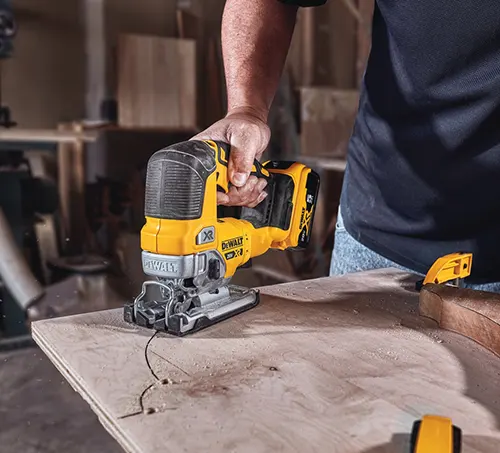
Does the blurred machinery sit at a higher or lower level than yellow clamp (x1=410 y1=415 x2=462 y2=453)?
lower

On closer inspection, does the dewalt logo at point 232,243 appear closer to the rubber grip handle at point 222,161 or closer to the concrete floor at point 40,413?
the rubber grip handle at point 222,161

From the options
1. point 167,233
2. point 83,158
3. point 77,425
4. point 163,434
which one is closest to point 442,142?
point 167,233

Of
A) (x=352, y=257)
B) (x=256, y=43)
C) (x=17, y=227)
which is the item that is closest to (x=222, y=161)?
(x=256, y=43)

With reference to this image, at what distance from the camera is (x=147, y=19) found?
322cm

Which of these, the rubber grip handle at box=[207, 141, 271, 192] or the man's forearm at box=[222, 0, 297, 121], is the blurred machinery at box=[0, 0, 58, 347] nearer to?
the man's forearm at box=[222, 0, 297, 121]

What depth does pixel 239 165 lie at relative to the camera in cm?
109

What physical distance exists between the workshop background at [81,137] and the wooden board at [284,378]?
1878 millimetres

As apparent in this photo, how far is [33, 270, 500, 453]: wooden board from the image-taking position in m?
0.69

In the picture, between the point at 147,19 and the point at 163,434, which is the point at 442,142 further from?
the point at 147,19

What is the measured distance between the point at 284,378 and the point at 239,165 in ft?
1.33

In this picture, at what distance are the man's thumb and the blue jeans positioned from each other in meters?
0.46

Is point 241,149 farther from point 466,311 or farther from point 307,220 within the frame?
point 466,311

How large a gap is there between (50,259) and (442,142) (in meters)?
2.44

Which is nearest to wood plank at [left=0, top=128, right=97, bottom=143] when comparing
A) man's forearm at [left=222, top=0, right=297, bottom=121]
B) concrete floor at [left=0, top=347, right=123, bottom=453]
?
concrete floor at [left=0, top=347, right=123, bottom=453]
